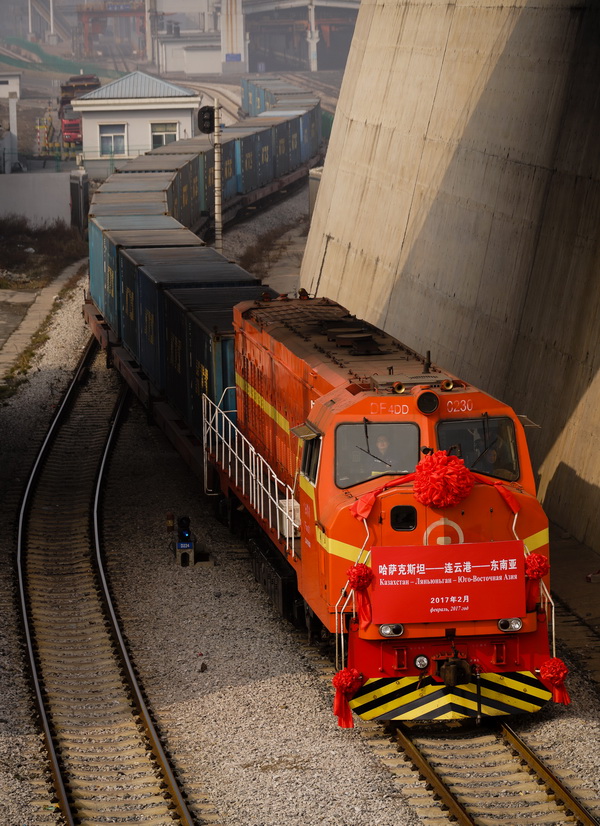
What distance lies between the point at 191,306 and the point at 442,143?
9164 millimetres

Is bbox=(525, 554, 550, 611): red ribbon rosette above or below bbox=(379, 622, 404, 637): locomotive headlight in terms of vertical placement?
above

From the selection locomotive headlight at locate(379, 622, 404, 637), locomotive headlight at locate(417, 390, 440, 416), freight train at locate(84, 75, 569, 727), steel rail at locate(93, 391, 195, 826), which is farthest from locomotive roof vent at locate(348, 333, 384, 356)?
steel rail at locate(93, 391, 195, 826)

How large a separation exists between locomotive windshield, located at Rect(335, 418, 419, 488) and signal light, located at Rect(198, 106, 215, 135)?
28118 mm

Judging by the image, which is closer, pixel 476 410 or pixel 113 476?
pixel 476 410

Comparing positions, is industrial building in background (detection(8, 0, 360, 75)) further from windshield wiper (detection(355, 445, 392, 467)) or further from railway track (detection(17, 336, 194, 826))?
windshield wiper (detection(355, 445, 392, 467))

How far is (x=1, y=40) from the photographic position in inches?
7165

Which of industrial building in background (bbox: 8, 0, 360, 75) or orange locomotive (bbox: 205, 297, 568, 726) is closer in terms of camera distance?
orange locomotive (bbox: 205, 297, 568, 726)

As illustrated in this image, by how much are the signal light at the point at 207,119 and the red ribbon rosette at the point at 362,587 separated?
29.2 metres

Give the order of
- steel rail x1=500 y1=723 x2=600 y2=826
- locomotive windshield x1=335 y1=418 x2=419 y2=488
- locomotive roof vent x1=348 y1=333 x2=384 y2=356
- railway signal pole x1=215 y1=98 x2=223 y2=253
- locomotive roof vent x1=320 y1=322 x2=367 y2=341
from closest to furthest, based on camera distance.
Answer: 1. steel rail x1=500 y1=723 x2=600 y2=826
2. locomotive windshield x1=335 y1=418 x2=419 y2=488
3. locomotive roof vent x1=348 y1=333 x2=384 y2=356
4. locomotive roof vent x1=320 y1=322 x2=367 y2=341
5. railway signal pole x1=215 y1=98 x2=223 y2=253

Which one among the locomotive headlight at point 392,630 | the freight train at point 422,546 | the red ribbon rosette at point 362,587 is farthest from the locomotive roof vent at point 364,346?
the locomotive headlight at point 392,630

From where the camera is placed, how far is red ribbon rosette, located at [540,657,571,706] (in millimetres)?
14047

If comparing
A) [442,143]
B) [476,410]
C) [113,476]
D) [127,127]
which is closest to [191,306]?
[113,476]

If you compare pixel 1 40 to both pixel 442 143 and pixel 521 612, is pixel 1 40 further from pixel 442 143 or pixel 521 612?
pixel 521 612

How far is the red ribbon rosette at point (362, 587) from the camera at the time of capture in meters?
13.6
